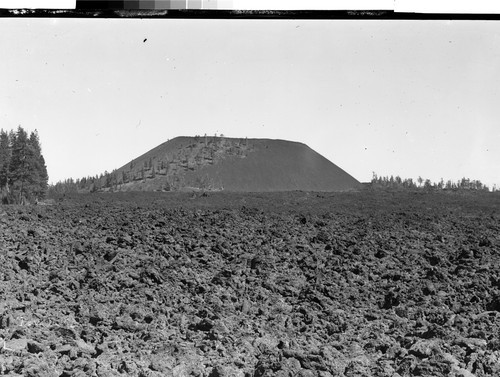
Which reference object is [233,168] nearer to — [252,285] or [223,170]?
[223,170]

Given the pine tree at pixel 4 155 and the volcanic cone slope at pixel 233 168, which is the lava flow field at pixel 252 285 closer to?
the volcanic cone slope at pixel 233 168

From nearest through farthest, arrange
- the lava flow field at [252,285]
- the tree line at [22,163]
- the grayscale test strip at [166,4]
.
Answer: the grayscale test strip at [166,4] < the lava flow field at [252,285] < the tree line at [22,163]

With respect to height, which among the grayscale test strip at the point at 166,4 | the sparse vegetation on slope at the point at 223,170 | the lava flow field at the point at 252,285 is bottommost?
the lava flow field at the point at 252,285

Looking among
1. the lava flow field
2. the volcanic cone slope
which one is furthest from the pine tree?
the volcanic cone slope

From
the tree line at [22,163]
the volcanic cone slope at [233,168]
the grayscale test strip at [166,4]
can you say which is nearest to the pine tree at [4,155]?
the tree line at [22,163]

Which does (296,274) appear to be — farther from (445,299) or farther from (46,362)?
(46,362)

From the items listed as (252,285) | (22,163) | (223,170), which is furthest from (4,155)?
(252,285)
